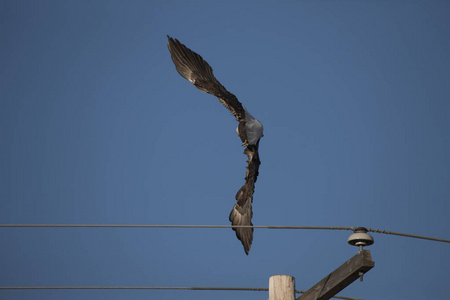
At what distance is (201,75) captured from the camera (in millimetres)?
12211

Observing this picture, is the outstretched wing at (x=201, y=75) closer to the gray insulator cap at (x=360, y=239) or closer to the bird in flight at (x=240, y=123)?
the bird in flight at (x=240, y=123)

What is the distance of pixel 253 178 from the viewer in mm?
11523

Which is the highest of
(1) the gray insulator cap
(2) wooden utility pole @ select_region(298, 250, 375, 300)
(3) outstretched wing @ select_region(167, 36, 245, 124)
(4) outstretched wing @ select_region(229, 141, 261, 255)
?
(3) outstretched wing @ select_region(167, 36, 245, 124)

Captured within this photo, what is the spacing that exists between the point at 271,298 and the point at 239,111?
4263 millimetres

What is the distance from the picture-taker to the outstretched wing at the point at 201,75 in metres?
11.8

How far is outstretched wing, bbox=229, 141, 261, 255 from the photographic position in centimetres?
1084

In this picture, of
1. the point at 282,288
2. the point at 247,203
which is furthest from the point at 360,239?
the point at 247,203

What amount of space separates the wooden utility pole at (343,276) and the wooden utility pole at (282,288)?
0.31 metres

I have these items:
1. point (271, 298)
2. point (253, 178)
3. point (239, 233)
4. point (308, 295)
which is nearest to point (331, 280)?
point (308, 295)

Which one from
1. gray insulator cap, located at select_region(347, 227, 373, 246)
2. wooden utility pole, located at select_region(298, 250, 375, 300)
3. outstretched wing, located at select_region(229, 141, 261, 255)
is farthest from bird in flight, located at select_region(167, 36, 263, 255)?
gray insulator cap, located at select_region(347, 227, 373, 246)

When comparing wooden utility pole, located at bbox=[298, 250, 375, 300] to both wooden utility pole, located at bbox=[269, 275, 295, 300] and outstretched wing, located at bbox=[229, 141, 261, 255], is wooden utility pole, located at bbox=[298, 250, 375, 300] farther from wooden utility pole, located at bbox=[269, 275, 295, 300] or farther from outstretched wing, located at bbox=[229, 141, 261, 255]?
outstretched wing, located at bbox=[229, 141, 261, 255]

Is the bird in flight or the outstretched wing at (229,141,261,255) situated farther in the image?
the bird in flight

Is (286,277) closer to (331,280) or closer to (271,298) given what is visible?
(271,298)

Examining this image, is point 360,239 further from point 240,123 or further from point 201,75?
point 201,75
